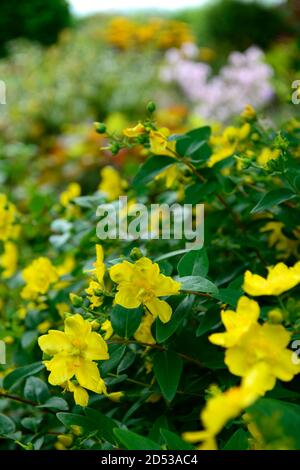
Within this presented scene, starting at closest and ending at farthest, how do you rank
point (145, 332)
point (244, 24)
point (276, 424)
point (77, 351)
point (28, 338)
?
1. point (276, 424)
2. point (77, 351)
3. point (145, 332)
4. point (28, 338)
5. point (244, 24)

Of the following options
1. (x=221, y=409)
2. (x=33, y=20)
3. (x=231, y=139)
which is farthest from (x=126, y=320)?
(x=33, y=20)

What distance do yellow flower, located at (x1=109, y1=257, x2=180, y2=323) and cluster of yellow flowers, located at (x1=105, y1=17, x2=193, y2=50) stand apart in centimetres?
783

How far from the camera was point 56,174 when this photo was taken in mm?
3332

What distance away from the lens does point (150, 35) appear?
337 inches

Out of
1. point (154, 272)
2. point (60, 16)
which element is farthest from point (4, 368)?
point (60, 16)

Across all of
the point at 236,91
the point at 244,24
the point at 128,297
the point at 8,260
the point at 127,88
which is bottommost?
the point at 244,24

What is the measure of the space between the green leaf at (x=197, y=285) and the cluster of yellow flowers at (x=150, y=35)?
7.81m

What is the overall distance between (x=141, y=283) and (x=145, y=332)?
0.14m

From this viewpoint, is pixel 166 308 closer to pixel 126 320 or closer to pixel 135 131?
pixel 126 320

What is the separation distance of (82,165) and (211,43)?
17.1ft

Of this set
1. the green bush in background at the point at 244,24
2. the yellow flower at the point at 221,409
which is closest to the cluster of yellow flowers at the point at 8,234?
the yellow flower at the point at 221,409

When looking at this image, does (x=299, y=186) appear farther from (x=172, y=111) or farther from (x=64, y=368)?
(x=172, y=111)

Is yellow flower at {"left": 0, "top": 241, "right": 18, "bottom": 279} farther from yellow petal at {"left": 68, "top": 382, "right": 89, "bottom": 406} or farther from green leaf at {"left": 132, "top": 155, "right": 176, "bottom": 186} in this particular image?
yellow petal at {"left": 68, "top": 382, "right": 89, "bottom": 406}

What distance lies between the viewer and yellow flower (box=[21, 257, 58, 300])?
1.10m
